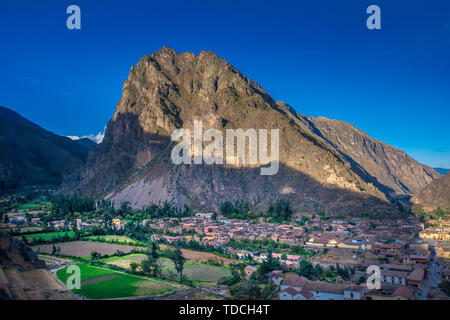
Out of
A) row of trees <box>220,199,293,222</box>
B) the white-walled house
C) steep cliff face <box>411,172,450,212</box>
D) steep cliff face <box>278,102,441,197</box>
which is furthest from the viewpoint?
steep cliff face <box>278,102,441,197</box>

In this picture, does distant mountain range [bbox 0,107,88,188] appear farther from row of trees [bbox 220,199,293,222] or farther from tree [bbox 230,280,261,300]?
tree [bbox 230,280,261,300]

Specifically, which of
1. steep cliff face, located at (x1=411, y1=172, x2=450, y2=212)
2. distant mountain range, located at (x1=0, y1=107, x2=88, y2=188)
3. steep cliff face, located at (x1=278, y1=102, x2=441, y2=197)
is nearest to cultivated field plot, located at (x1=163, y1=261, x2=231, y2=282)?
steep cliff face, located at (x1=411, y1=172, x2=450, y2=212)

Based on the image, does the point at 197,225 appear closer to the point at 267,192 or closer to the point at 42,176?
the point at 267,192

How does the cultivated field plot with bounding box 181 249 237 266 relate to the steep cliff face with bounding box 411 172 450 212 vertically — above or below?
below

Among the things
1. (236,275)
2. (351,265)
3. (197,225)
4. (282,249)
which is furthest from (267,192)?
(236,275)

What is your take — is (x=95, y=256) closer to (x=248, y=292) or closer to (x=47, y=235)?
(x=47, y=235)

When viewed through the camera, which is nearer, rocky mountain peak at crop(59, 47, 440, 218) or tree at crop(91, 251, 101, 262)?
tree at crop(91, 251, 101, 262)
